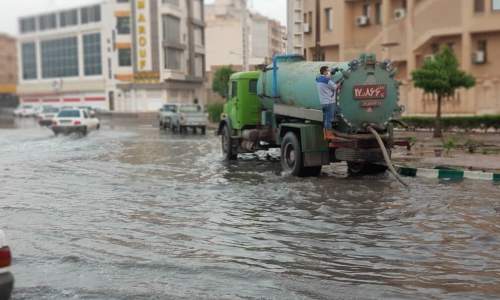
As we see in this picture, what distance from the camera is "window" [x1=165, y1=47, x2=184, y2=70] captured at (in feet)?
256

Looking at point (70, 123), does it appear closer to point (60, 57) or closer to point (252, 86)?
point (252, 86)

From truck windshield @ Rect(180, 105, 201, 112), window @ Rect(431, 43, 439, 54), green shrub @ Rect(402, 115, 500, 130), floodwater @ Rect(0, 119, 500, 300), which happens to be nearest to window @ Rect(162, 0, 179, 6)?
truck windshield @ Rect(180, 105, 201, 112)

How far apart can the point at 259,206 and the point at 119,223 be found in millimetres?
2638

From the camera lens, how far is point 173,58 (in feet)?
262

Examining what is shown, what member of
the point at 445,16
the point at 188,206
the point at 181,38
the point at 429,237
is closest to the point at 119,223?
the point at 188,206

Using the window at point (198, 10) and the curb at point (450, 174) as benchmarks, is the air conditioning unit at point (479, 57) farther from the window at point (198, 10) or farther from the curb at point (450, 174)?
the window at point (198, 10)

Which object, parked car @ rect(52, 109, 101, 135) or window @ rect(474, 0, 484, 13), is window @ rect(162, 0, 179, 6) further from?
window @ rect(474, 0, 484, 13)

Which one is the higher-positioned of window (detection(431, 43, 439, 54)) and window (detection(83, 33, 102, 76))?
window (detection(83, 33, 102, 76))

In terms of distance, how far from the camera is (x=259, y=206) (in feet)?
37.1

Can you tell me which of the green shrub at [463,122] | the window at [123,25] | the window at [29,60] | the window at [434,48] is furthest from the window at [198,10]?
the green shrub at [463,122]

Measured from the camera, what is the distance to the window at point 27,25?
9700cm

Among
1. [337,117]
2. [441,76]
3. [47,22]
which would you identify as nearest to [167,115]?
[441,76]

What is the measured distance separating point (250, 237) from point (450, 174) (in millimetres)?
7530

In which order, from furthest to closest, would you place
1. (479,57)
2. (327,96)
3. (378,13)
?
(378,13) < (479,57) < (327,96)
